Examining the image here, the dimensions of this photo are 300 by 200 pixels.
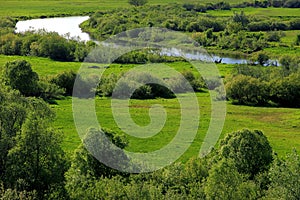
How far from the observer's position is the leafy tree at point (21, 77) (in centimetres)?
6931

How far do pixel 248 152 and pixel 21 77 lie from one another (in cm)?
4129

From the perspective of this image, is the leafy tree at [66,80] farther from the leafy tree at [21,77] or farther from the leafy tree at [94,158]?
the leafy tree at [94,158]

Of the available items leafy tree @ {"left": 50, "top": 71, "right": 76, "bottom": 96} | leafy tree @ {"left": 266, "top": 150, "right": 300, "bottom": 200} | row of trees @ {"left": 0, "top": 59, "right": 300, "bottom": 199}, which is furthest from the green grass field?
leafy tree @ {"left": 266, "top": 150, "right": 300, "bottom": 200}

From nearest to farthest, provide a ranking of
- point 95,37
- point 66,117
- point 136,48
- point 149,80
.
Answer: point 66,117 → point 149,80 → point 136,48 → point 95,37

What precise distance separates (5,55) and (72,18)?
75.1m

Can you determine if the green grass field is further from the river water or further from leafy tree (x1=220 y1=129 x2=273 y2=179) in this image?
leafy tree (x1=220 y1=129 x2=273 y2=179)

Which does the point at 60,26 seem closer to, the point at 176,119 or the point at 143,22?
the point at 143,22

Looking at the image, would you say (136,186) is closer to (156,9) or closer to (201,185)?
(201,185)

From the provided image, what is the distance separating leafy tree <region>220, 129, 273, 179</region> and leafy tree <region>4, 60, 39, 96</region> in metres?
38.5

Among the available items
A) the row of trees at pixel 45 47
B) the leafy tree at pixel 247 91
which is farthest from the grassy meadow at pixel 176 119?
the row of trees at pixel 45 47

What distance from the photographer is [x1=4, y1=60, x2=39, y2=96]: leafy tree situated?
69.3 meters

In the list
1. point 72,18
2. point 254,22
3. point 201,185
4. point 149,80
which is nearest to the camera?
point 201,185

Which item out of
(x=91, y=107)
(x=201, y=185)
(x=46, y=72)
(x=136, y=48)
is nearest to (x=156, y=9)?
(x=136, y=48)

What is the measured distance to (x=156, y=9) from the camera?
7382 inches
